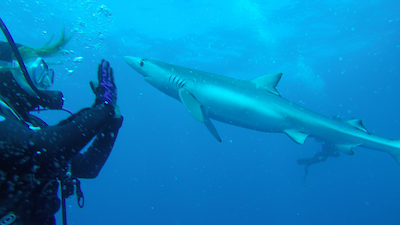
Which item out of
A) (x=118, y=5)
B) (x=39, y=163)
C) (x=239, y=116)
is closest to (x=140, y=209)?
(x=118, y=5)

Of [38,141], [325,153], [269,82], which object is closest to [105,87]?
[38,141]

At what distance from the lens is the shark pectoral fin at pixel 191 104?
4.60 metres

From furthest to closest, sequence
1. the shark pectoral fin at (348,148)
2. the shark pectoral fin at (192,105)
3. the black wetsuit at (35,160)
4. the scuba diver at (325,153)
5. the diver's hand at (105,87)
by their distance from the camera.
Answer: the scuba diver at (325,153) < the shark pectoral fin at (348,148) < the shark pectoral fin at (192,105) < the diver's hand at (105,87) < the black wetsuit at (35,160)

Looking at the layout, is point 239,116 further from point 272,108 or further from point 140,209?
point 140,209

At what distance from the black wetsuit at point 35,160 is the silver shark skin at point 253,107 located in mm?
3317

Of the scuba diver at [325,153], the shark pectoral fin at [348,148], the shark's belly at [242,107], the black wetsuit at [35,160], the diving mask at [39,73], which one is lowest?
the black wetsuit at [35,160]

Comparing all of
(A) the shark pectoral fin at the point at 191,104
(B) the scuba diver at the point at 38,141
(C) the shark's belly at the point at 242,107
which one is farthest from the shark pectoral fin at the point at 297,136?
(B) the scuba diver at the point at 38,141

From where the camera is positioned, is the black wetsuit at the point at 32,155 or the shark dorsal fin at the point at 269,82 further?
the shark dorsal fin at the point at 269,82

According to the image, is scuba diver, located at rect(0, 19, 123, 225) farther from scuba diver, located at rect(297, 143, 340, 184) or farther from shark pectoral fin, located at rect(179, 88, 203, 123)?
scuba diver, located at rect(297, 143, 340, 184)

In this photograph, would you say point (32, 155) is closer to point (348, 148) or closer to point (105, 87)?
point (105, 87)

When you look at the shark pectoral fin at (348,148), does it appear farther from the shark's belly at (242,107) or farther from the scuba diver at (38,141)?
the scuba diver at (38,141)

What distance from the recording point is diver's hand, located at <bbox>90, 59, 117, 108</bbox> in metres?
2.72

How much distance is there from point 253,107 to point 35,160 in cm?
465

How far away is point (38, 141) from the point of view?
5.61 ft
